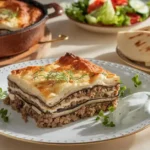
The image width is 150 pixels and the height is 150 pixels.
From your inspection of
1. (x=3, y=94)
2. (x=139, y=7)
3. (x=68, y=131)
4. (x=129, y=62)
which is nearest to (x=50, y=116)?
(x=68, y=131)

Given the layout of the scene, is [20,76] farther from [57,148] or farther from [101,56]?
[101,56]

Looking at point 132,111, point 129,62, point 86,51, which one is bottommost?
point 86,51

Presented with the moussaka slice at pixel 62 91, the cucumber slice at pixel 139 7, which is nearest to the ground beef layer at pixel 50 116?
the moussaka slice at pixel 62 91

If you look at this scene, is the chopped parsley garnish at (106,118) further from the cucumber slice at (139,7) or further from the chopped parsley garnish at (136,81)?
the cucumber slice at (139,7)

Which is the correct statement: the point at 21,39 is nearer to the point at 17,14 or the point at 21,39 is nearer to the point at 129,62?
the point at 17,14

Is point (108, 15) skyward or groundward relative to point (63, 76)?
groundward

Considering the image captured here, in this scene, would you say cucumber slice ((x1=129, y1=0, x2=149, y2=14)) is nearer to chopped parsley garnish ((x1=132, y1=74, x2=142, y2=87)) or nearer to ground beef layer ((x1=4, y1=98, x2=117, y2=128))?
chopped parsley garnish ((x1=132, y1=74, x2=142, y2=87))

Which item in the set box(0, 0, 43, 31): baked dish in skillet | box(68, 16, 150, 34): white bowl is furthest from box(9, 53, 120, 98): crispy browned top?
box(68, 16, 150, 34): white bowl

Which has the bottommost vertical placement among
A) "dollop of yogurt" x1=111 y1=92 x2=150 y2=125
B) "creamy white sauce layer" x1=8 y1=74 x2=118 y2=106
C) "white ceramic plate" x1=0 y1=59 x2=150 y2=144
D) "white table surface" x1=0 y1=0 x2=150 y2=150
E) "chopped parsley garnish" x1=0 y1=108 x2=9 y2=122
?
"white table surface" x1=0 y1=0 x2=150 y2=150
